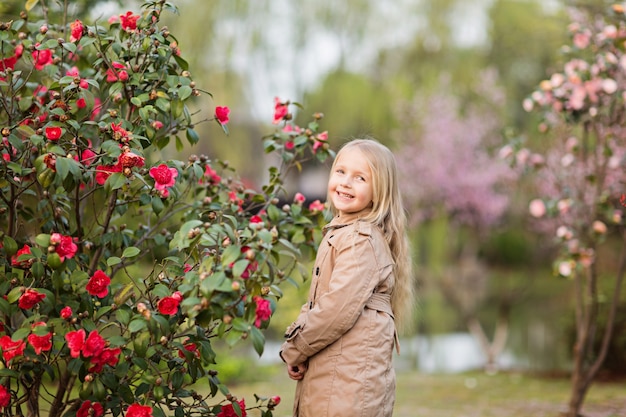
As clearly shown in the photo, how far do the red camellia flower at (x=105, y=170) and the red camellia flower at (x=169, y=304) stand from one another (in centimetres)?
47

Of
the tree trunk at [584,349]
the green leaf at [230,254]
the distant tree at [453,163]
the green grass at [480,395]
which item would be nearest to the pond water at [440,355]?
the distant tree at [453,163]

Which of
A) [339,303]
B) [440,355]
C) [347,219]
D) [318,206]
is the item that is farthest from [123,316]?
[440,355]

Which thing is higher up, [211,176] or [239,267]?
[211,176]

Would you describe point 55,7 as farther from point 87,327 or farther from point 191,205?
point 87,327

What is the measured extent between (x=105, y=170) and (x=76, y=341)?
57 centimetres

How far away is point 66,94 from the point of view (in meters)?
2.69

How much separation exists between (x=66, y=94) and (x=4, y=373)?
995 millimetres

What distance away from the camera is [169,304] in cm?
229

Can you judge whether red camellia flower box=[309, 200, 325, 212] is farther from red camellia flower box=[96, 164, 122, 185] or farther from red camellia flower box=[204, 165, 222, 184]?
red camellia flower box=[96, 164, 122, 185]

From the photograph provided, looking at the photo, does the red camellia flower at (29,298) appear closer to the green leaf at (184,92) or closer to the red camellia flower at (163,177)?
the red camellia flower at (163,177)

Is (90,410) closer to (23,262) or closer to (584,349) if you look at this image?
(23,262)

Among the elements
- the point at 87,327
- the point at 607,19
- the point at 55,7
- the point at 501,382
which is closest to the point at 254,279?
the point at 87,327

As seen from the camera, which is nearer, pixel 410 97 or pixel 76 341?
→ pixel 76 341

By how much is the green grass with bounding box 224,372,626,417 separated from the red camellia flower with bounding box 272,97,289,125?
209 centimetres
